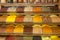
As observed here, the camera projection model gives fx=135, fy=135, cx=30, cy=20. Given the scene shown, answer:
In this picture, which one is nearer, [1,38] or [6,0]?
[1,38]

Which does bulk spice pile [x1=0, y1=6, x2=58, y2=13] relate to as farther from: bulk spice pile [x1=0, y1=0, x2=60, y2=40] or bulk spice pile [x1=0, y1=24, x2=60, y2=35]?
bulk spice pile [x1=0, y1=24, x2=60, y2=35]

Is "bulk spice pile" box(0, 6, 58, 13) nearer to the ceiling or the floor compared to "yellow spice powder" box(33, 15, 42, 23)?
nearer to the ceiling

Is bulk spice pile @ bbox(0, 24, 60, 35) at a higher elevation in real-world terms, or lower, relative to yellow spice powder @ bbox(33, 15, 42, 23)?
lower

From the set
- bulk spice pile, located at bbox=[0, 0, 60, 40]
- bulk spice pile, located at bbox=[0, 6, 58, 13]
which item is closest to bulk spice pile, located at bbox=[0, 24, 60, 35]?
bulk spice pile, located at bbox=[0, 0, 60, 40]

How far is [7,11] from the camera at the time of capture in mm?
1382

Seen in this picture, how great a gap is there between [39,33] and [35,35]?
0.04 meters

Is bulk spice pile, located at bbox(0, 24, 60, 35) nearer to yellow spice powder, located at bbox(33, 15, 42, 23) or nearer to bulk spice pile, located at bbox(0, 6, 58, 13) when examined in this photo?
yellow spice powder, located at bbox(33, 15, 42, 23)

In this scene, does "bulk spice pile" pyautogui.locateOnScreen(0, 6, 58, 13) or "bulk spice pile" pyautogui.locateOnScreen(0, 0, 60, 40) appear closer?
"bulk spice pile" pyautogui.locateOnScreen(0, 0, 60, 40)

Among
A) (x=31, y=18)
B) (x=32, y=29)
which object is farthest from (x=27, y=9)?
(x=32, y=29)

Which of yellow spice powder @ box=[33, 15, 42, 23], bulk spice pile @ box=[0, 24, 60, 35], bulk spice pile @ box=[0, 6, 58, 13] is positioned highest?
bulk spice pile @ box=[0, 6, 58, 13]

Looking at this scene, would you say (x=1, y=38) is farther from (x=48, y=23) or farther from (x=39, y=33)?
(x=48, y=23)

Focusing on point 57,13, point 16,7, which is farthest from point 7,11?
point 57,13

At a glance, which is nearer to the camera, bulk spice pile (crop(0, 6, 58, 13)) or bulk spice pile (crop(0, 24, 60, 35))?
bulk spice pile (crop(0, 24, 60, 35))

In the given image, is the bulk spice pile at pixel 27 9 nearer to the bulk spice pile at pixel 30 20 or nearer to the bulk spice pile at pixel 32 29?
the bulk spice pile at pixel 30 20
